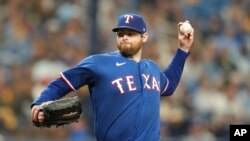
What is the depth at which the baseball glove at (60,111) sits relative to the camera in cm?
521

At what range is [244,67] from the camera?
1207 cm

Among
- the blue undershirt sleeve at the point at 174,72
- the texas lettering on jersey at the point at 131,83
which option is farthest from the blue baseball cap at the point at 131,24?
the blue undershirt sleeve at the point at 174,72

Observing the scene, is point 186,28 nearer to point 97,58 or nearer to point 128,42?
point 128,42

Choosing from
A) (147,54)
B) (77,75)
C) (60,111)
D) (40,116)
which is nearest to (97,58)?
(77,75)

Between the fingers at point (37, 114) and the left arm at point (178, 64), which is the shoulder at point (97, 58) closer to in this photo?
the fingers at point (37, 114)

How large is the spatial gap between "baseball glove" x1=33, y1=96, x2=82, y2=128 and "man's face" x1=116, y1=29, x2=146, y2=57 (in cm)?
55

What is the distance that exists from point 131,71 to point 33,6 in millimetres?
5922

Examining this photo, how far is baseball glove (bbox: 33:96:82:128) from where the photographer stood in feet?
17.1

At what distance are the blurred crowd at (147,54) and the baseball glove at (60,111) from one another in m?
4.42

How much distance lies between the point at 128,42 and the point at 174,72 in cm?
82

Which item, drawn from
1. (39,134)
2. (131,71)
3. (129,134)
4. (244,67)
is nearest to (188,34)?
(131,71)

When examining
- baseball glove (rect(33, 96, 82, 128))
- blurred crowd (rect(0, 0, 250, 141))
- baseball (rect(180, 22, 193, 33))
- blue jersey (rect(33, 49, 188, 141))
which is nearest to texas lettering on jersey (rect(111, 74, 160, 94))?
blue jersey (rect(33, 49, 188, 141))

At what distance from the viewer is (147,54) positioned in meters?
11.5

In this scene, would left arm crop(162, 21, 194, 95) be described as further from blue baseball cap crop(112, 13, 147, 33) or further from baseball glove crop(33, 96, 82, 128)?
baseball glove crop(33, 96, 82, 128)
